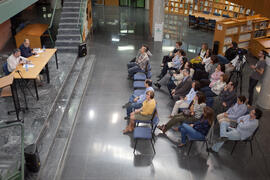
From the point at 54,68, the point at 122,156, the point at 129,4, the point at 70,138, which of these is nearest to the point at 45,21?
the point at 54,68

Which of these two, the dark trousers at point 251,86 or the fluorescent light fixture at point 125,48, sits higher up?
the fluorescent light fixture at point 125,48

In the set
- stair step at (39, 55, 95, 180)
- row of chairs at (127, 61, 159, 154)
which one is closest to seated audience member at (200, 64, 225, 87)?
row of chairs at (127, 61, 159, 154)

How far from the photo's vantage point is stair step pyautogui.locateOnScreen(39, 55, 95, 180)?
5.39m

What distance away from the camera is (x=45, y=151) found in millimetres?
5742

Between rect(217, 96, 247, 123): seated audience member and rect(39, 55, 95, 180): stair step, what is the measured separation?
12.8ft

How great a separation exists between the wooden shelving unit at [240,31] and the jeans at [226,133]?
6381 millimetres

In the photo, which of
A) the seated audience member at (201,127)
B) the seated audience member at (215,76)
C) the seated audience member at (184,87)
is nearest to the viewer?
the seated audience member at (201,127)

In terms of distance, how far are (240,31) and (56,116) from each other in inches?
361

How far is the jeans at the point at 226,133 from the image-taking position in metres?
5.81

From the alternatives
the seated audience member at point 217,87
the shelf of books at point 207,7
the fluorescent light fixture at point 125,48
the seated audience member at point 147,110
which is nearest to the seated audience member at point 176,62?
the seated audience member at point 217,87

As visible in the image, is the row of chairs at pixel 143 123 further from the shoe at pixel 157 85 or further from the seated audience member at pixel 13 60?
the seated audience member at pixel 13 60

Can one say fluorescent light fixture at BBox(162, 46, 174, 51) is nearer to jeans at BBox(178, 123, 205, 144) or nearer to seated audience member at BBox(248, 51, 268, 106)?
seated audience member at BBox(248, 51, 268, 106)

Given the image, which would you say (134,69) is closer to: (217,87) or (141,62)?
(141,62)

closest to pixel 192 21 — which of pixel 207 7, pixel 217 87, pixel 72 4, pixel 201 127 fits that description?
pixel 207 7
